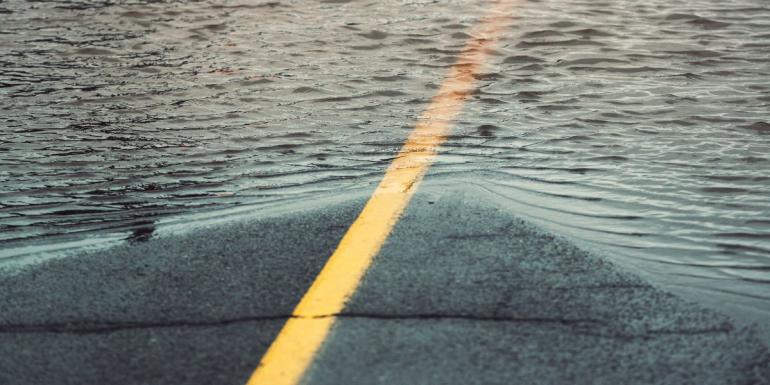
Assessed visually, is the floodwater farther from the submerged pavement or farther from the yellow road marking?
the submerged pavement

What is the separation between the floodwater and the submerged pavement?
1.24 feet

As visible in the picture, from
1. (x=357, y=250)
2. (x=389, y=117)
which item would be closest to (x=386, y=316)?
(x=357, y=250)

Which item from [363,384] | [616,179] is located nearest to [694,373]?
[363,384]

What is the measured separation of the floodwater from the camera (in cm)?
455

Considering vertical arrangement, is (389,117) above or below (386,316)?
below

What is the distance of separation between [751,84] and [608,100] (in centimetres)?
108

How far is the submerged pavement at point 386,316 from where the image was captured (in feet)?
9.89

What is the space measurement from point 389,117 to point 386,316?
3.15m

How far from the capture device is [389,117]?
6379mm

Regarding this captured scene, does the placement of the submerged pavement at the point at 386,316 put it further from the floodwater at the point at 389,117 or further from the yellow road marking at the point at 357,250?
the floodwater at the point at 389,117

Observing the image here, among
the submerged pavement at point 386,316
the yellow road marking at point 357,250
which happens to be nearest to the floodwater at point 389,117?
the yellow road marking at point 357,250

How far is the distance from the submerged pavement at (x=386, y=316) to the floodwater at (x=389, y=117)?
378 mm

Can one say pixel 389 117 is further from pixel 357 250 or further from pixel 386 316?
pixel 386 316

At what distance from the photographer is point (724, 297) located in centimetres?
359
